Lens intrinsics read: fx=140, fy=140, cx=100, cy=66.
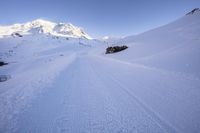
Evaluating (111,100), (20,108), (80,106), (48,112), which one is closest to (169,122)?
(111,100)

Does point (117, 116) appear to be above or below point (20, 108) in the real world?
above

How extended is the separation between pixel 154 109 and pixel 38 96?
14.7ft

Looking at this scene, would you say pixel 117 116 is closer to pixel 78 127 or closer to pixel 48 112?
pixel 78 127

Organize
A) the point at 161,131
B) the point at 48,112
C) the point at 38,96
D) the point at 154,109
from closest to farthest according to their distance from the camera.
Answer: the point at 161,131
the point at 154,109
the point at 48,112
the point at 38,96

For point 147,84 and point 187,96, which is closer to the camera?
point 187,96

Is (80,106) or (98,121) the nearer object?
(98,121)

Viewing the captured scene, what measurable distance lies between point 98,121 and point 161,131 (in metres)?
1.47

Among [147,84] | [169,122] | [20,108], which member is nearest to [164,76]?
[147,84]

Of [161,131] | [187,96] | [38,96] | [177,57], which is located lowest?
[38,96]

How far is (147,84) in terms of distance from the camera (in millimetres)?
5828

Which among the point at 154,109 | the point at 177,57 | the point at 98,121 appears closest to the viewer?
the point at 98,121

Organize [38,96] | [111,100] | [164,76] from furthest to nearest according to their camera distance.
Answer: [164,76], [38,96], [111,100]

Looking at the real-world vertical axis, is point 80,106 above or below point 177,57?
below

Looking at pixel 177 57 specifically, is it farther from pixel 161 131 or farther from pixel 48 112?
pixel 48 112
